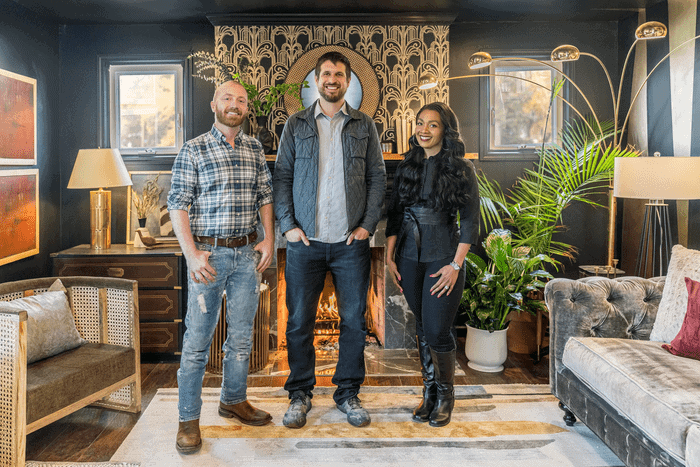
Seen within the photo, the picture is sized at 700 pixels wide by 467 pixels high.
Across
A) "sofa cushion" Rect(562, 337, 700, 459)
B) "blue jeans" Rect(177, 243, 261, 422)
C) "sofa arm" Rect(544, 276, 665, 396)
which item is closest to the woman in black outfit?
"sofa arm" Rect(544, 276, 665, 396)

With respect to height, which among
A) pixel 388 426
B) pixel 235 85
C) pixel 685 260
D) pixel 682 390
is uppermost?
pixel 235 85

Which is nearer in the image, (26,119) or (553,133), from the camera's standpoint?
(26,119)

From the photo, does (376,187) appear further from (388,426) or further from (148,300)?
(148,300)

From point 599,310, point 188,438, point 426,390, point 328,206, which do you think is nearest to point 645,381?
point 599,310

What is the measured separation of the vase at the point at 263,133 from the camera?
3727 mm

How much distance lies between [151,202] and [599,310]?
3.20 meters

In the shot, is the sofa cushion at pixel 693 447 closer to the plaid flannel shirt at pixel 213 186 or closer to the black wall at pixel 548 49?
the plaid flannel shirt at pixel 213 186

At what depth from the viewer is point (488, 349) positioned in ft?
11.1

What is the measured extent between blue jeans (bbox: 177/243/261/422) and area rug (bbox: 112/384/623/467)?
22cm

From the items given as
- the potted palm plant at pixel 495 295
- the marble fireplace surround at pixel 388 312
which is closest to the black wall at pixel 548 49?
the potted palm plant at pixel 495 295

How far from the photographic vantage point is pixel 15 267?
133 inches

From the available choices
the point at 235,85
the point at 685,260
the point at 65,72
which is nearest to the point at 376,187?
the point at 235,85

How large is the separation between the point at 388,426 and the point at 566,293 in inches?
43.1

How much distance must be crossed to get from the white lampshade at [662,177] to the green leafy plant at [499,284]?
0.70 meters
